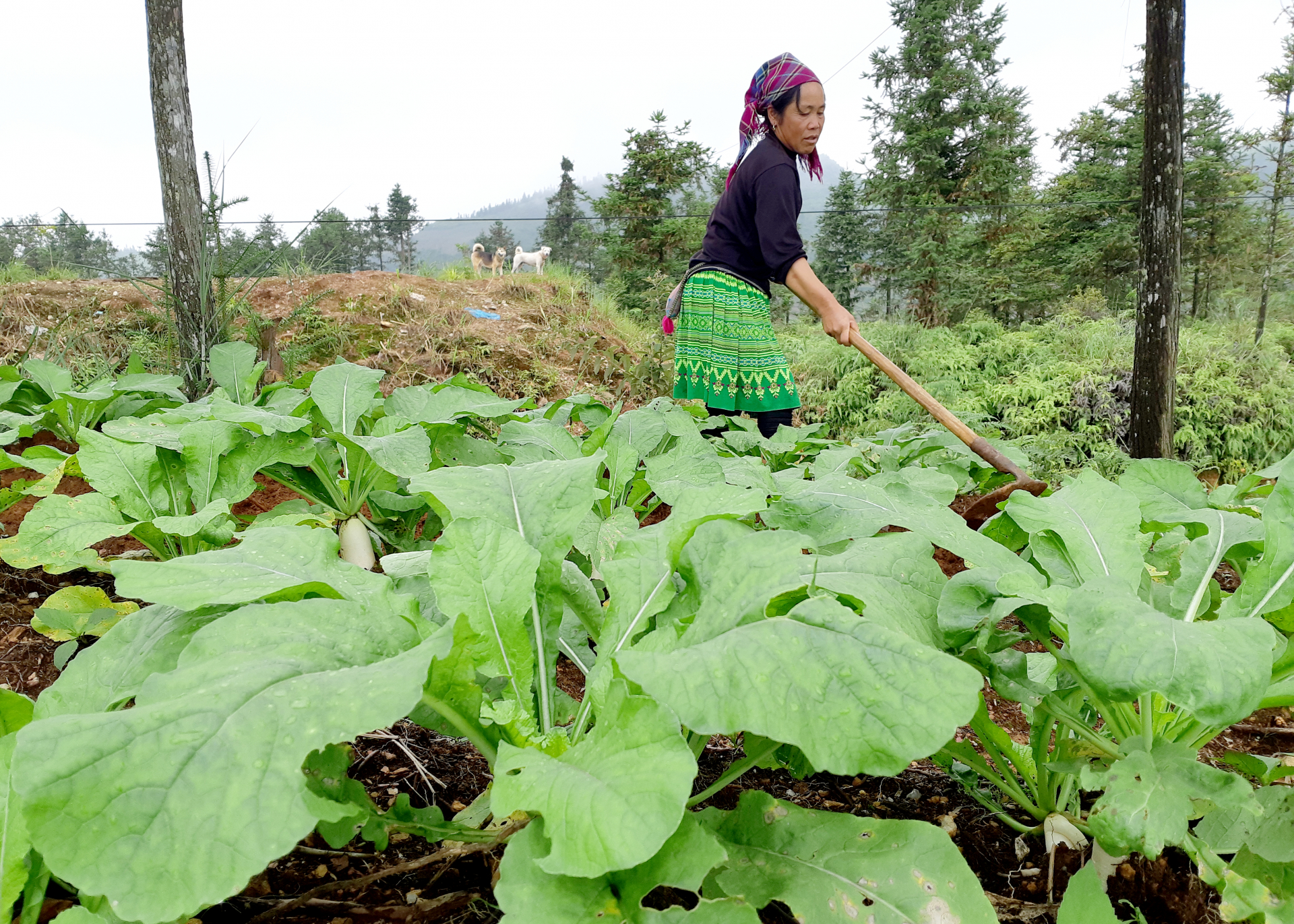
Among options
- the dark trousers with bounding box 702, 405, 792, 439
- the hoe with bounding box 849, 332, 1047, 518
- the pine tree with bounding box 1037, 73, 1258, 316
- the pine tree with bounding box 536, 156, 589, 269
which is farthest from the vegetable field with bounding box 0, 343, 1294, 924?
the pine tree with bounding box 536, 156, 589, 269

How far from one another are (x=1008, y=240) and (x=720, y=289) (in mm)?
16818

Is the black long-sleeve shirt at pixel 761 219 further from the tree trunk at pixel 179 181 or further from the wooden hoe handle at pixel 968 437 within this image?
the tree trunk at pixel 179 181

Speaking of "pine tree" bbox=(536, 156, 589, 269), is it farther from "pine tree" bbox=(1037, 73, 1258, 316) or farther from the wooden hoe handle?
the wooden hoe handle

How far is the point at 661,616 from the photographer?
95 cm

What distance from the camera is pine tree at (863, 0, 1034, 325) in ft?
59.7

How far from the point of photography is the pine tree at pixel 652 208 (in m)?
13.2

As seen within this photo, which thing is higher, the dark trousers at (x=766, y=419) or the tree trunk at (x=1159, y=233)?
the tree trunk at (x=1159, y=233)

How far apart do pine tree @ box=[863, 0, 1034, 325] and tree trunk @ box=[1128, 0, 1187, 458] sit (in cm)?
1460

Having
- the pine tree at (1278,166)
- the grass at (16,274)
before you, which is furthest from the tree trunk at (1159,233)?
the pine tree at (1278,166)

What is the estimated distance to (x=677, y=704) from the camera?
652 millimetres

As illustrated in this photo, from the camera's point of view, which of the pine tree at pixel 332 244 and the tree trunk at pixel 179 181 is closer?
the tree trunk at pixel 179 181

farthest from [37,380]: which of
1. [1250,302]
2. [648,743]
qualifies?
[1250,302]

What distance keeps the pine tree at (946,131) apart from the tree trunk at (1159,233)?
14601mm

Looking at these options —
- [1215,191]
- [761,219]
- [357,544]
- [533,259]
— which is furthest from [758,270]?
[1215,191]
